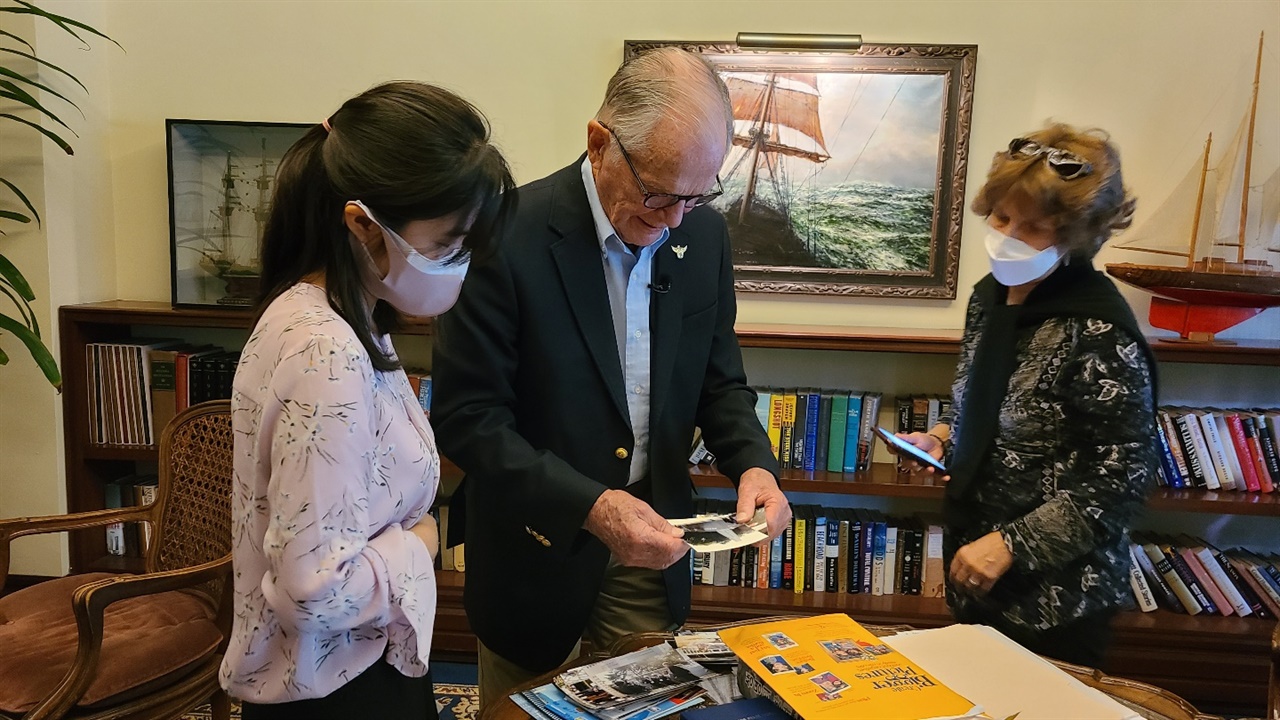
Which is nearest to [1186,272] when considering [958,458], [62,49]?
[958,458]

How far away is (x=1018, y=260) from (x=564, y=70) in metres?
1.72

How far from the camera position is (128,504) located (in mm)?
2863

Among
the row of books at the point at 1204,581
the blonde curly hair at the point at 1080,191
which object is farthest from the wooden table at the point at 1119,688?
the row of books at the point at 1204,581

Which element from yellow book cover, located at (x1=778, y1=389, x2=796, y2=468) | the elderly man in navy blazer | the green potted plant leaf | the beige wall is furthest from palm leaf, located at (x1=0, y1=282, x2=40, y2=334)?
yellow book cover, located at (x1=778, y1=389, x2=796, y2=468)

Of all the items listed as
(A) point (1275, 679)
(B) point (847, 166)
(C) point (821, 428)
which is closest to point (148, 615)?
(C) point (821, 428)

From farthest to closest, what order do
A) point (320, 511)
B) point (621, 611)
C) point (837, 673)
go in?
point (621, 611)
point (837, 673)
point (320, 511)

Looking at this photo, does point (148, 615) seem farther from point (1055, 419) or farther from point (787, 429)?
point (1055, 419)

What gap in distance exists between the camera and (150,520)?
2.18 m

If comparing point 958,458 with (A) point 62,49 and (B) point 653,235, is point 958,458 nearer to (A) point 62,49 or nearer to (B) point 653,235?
(B) point 653,235

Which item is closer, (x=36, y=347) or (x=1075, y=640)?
(x=1075, y=640)

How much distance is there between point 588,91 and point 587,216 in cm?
144

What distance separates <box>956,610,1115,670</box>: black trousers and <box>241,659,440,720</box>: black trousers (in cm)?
105

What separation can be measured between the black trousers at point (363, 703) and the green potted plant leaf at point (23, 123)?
1.80 m

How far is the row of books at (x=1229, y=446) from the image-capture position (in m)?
2.48
